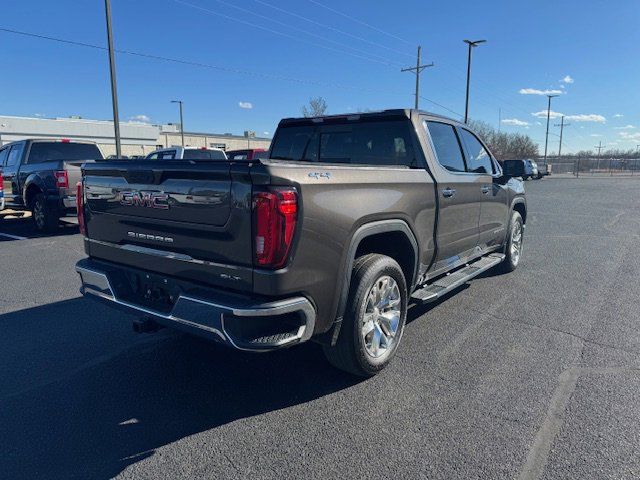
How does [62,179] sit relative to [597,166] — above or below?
below

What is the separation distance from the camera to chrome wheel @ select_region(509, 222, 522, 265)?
6.53m

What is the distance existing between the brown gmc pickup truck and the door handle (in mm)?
24

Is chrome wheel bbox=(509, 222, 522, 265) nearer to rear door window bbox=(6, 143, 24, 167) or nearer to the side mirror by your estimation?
the side mirror

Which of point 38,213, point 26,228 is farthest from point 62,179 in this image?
point 26,228

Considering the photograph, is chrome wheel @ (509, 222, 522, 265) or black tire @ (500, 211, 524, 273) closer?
black tire @ (500, 211, 524, 273)

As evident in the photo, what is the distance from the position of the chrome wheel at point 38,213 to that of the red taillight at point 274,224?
904 cm

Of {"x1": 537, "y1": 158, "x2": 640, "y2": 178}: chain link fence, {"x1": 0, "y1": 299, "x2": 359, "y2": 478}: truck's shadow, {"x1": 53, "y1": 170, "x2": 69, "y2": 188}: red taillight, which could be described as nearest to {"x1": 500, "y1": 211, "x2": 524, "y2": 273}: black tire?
{"x1": 0, "y1": 299, "x2": 359, "y2": 478}: truck's shadow

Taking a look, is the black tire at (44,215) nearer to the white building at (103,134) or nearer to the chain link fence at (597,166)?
the white building at (103,134)

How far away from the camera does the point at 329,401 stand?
316 cm

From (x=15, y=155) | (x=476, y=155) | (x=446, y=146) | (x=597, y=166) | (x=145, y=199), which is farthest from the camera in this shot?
(x=597, y=166)

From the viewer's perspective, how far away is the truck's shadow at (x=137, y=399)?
8.51ft

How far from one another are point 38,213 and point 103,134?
198ft

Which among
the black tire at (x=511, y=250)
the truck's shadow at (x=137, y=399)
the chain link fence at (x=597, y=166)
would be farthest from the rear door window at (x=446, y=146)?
the chain link fence at (x=597, y=166)

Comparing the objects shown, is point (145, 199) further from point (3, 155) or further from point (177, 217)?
point (3, 155)
